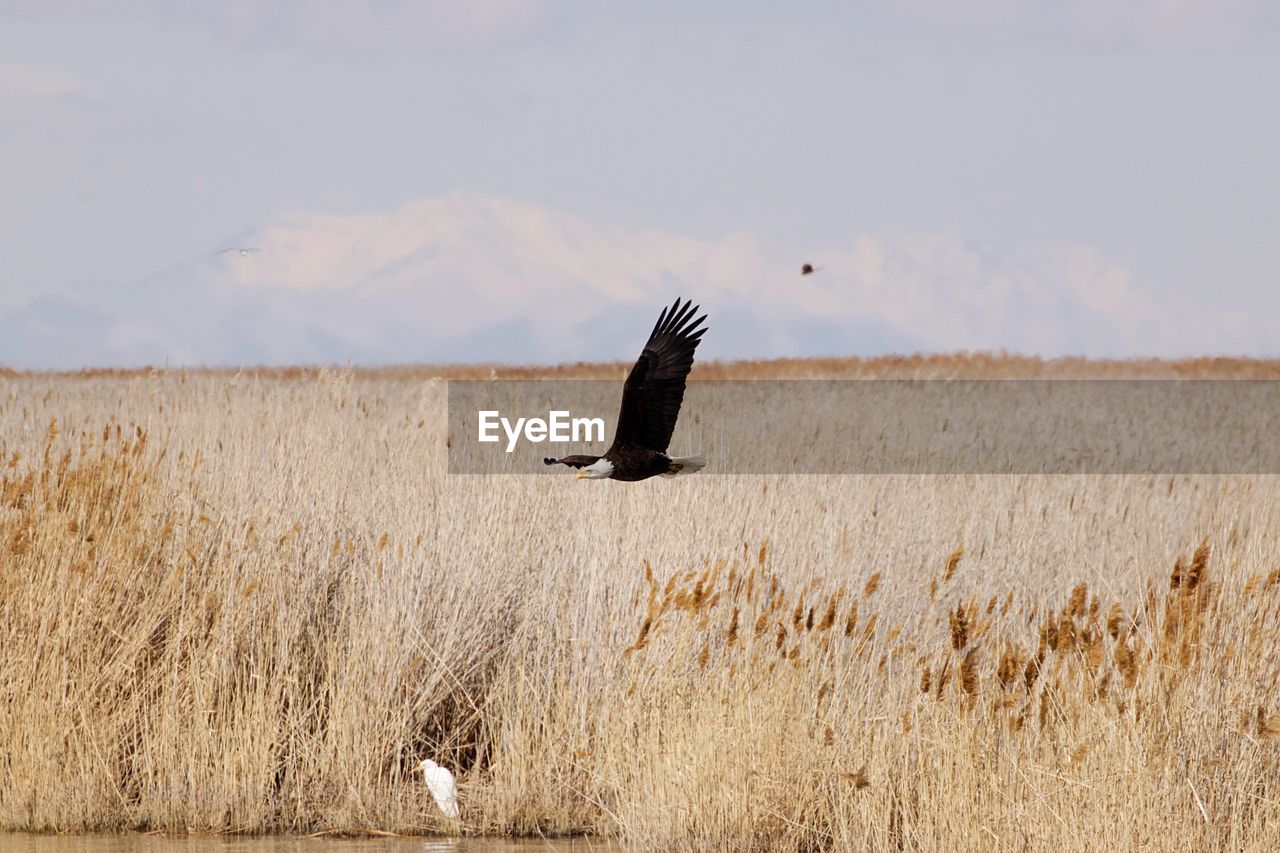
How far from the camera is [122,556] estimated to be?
7000 mm

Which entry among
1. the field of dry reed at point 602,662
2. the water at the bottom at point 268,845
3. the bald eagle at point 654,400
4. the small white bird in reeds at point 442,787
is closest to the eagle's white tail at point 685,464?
the bald eagle at point 654,400

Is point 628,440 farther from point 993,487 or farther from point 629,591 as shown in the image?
point 993,487

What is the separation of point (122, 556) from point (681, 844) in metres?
3.32

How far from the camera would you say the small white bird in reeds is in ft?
20.4

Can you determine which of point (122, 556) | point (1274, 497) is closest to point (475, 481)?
point (122, 556)

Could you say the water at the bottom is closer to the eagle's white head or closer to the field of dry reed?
the field of dry reed

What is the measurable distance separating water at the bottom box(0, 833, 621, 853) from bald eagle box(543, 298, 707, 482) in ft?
5.82

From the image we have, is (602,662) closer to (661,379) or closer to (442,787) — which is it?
(442,787)

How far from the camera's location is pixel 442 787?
20.5 ft

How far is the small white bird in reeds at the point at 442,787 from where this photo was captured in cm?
623

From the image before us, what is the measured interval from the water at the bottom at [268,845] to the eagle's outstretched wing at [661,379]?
74.1 inches

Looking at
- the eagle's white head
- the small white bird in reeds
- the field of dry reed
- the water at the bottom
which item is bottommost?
the water at the bottom

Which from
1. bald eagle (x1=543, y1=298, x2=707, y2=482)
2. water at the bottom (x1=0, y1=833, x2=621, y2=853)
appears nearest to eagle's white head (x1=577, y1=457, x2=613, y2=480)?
bald eagle (x1=543, y1=298, x2=707, y2=482)

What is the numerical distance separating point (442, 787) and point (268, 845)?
80 cm
